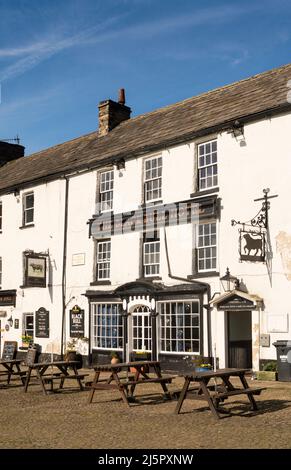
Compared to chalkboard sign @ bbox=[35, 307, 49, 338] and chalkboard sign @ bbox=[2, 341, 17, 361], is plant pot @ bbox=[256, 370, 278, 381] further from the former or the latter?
chalkboard sign @ bbox=[2, 341, 17, 361]

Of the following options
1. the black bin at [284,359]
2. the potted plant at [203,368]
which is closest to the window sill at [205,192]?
the black bin at [284,359]

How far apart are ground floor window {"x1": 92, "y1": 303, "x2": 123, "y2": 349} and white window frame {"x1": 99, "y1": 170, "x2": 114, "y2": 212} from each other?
3505 millimetres

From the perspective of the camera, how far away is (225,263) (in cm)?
1686

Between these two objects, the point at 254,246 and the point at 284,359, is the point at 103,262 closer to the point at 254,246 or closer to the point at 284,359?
the point at 254,246

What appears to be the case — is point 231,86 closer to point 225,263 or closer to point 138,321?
point 225,263

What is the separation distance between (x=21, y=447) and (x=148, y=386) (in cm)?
745

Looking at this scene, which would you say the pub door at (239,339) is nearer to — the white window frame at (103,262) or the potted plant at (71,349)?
the white window frame at (103,262)

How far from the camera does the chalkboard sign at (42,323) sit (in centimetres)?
2223

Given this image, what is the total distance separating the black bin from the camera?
1475cm

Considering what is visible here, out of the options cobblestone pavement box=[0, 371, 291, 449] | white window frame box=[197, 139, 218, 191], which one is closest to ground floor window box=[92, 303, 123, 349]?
white window frame box=[197, 139, 218, 191]

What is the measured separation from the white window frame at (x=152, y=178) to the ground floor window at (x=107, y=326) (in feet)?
12.8

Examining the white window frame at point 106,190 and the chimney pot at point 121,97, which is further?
the chimney pot at point 121,97

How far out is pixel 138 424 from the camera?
940 cm
